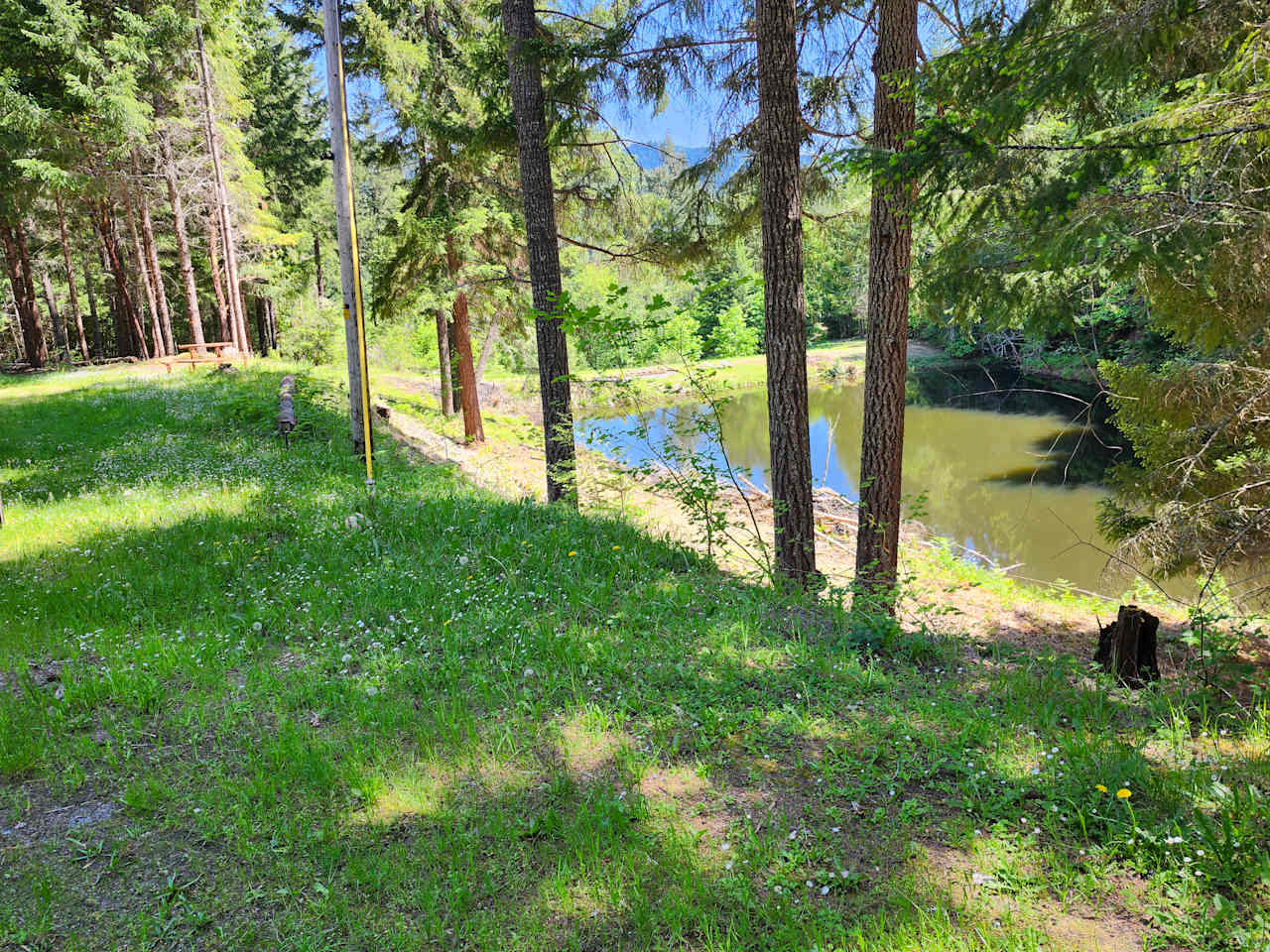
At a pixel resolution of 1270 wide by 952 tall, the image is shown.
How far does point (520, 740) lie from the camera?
3383 mm

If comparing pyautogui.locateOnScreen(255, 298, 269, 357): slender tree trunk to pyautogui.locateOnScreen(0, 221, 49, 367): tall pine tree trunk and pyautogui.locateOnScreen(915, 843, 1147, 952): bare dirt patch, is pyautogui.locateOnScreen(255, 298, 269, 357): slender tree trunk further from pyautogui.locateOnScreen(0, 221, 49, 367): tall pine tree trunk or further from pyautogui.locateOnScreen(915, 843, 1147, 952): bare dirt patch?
pyautogui.locateOnScreen(915, 843, 1147, 952): bare dirt patch

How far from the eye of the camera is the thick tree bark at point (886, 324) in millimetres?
6105

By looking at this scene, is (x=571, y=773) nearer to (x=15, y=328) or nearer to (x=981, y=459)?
(x=981, y=459)

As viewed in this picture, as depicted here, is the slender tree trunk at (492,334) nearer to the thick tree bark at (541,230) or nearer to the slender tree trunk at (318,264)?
the thick tree bark at (541,230)

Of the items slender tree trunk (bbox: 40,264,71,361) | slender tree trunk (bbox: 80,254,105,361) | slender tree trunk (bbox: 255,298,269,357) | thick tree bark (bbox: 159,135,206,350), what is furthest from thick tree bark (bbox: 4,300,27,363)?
thick tree bark (bbox: 159,135,206,350)

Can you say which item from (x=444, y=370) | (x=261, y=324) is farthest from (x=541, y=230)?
(x=261, y=324)

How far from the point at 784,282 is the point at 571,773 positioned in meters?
4.56

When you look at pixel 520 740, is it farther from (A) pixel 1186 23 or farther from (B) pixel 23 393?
(B) pixel 23 393

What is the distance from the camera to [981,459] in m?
20.9

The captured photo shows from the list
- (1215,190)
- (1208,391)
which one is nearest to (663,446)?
(1215,190)

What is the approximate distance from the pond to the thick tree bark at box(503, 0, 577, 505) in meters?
0.46

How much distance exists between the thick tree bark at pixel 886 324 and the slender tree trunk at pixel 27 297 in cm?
2814

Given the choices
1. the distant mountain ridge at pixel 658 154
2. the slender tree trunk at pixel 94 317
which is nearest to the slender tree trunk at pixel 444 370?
the distant mountain ridge at pixel 658 154

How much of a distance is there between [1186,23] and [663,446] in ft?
14.3
